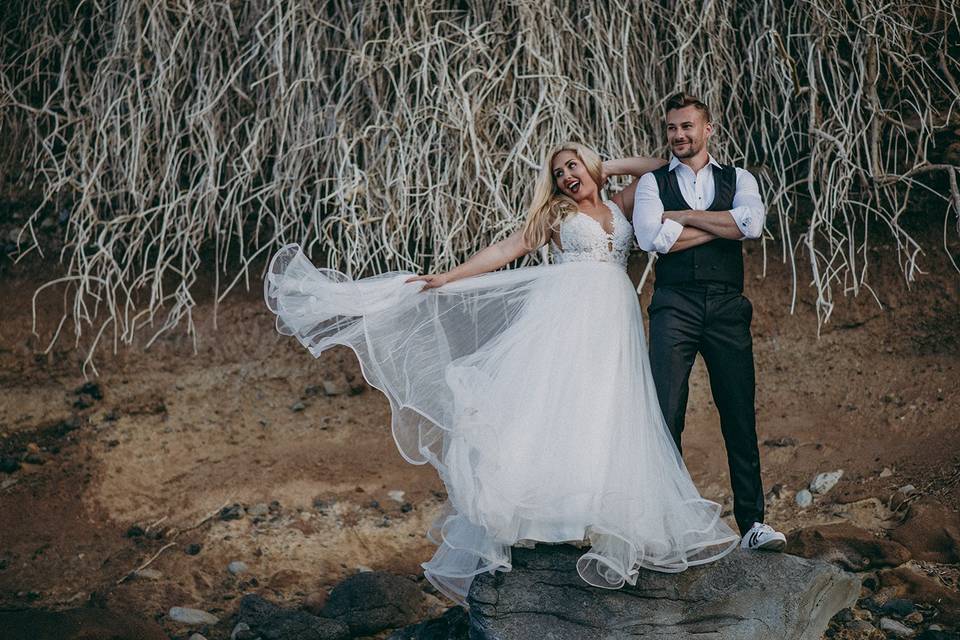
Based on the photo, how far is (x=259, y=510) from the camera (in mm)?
4523

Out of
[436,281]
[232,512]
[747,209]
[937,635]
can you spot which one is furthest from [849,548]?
[232,512]

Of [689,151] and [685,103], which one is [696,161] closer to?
[689,151]

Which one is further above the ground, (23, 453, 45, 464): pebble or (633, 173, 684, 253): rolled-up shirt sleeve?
(633, 173, 684, 253): rolled-up shirt sleeve

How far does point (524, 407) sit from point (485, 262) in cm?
61

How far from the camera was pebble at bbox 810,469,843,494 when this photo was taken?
416 cm

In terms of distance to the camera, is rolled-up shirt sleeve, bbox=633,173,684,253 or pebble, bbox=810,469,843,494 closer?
rolled-up shirt sleeve, bbox=633,173,684,253

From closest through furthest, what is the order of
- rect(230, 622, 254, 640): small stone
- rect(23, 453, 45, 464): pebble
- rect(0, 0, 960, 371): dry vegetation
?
rect(230, 622, 254, 640): small stone, rect(0, 0, 960, 371): dry vegetation, rect(23, 453, 45, 464): pebble

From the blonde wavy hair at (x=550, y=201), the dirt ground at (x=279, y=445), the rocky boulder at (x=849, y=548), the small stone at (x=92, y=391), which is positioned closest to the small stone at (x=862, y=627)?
the rocky boulder at (x=849, y=548)

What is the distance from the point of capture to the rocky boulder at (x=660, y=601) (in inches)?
114

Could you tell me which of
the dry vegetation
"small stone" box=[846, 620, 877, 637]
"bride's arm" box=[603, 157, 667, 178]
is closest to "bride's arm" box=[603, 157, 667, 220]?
"bride's arm" box=[603, 157, 667, 178]

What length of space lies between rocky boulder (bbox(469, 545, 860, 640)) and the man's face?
1262mm

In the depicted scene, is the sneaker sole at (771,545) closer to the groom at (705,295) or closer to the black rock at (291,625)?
the groom at (705,295)

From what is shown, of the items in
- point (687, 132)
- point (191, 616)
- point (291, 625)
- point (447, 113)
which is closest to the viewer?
point (687, 132)

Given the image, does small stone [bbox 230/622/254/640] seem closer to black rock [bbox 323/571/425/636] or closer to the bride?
black rock [bbox 323/571/425/636]
